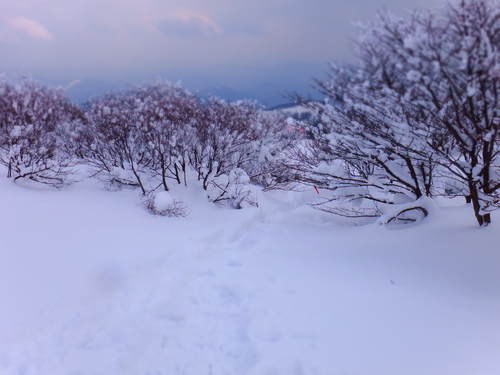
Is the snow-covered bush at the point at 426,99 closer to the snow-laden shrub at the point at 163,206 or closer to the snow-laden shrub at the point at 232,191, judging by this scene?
the snow-laden shrub at the point at 232,191

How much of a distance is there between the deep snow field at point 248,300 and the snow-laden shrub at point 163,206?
5.87 ft

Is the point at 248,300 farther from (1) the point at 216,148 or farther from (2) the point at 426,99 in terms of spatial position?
(1) the point at 216,148

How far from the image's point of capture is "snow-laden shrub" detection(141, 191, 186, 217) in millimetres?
9180

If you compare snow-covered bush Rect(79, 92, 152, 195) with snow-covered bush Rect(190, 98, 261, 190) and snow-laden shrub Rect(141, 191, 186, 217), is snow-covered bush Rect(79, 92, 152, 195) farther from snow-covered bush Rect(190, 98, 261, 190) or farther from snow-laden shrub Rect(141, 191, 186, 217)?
snow-covered bush Rect(190, 98, 261, 190)

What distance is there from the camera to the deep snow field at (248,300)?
3473 millimetres

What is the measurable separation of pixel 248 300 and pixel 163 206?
5488 millimetres

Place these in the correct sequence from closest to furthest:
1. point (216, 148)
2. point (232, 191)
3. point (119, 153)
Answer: point (232, 191), point (119, 153), point (216, 148)

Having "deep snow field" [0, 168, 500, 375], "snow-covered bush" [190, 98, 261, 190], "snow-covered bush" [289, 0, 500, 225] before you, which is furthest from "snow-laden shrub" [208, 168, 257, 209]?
"snow-covered bush" [289, 0, 500, 225]

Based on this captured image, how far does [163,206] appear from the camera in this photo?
9219 mm

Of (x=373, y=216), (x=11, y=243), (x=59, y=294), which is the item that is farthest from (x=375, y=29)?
(x=11, y=243)

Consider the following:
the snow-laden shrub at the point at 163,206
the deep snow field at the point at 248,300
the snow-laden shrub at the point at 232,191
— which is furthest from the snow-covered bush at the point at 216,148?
the deep snow field at the point at 248,300

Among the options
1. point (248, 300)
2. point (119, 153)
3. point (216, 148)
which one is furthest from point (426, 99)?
point (119, 153)

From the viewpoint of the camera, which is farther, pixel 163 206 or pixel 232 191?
pixel 232 191

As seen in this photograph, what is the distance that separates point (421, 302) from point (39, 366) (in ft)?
17.4
